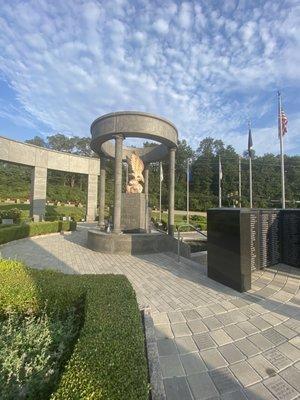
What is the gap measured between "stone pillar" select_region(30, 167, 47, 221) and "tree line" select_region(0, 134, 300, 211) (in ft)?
74.5

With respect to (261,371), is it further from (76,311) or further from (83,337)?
(76,311)

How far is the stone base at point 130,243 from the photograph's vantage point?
10539 millimetres

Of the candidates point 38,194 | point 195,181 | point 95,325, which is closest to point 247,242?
point 95,325

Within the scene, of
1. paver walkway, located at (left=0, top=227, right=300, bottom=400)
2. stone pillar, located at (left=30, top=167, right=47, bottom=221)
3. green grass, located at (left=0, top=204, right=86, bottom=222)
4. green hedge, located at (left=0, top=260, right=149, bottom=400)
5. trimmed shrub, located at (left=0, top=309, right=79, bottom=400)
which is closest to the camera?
green hedge, located at (left=0, top=260, right=149, bottom=400)

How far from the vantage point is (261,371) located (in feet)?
10.1

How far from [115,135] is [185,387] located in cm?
1025

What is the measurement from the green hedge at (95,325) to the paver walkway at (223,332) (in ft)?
2.65

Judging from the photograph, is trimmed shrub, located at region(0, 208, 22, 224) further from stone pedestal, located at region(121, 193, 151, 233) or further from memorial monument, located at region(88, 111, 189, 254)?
stone pedestal, located at region(121, 193, 151, 233)

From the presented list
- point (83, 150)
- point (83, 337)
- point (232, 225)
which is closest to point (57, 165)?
point (232, 225)

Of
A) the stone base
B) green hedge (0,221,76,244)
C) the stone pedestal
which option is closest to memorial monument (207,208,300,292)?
the stone base

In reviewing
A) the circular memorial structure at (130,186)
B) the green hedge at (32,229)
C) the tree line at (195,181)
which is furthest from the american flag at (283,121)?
the tree line at (195,181)

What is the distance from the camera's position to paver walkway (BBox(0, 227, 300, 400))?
284 centimetres

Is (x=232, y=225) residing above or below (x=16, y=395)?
above

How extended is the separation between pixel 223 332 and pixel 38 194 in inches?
794
